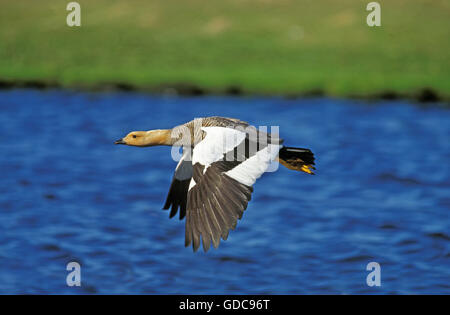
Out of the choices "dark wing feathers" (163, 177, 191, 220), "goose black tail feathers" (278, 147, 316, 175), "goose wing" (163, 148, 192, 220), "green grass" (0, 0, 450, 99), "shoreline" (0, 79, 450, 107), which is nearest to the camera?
"goose black tail feathers" (278, 147, 316, 175)

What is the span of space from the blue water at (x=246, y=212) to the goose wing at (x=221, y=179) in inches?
113

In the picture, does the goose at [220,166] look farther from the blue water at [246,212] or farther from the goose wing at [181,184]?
the blue water at [246,212]

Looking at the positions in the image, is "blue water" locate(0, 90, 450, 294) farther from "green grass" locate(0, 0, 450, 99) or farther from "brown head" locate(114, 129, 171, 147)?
"brown head" locate(114, 129, 171, 147)

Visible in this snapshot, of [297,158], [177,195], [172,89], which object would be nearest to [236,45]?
[172,89]

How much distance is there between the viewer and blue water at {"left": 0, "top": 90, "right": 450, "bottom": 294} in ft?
31.3

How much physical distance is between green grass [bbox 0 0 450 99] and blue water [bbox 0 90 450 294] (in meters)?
0.56

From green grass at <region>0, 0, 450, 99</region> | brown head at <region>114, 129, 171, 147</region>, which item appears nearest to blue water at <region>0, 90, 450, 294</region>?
green grass at <region>0, 0, 450, 99</region>

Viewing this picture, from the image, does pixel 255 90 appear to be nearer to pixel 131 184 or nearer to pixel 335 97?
pixel 335 97

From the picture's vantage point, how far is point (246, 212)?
12.2 metres

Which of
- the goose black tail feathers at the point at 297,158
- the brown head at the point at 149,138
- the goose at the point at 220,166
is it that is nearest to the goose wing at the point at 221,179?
the goose at the point at 220,166

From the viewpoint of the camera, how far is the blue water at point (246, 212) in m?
9.55

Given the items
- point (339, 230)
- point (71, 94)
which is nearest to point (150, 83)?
point (71, 94)

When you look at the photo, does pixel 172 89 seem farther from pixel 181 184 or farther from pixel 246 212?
pixel 181 184
